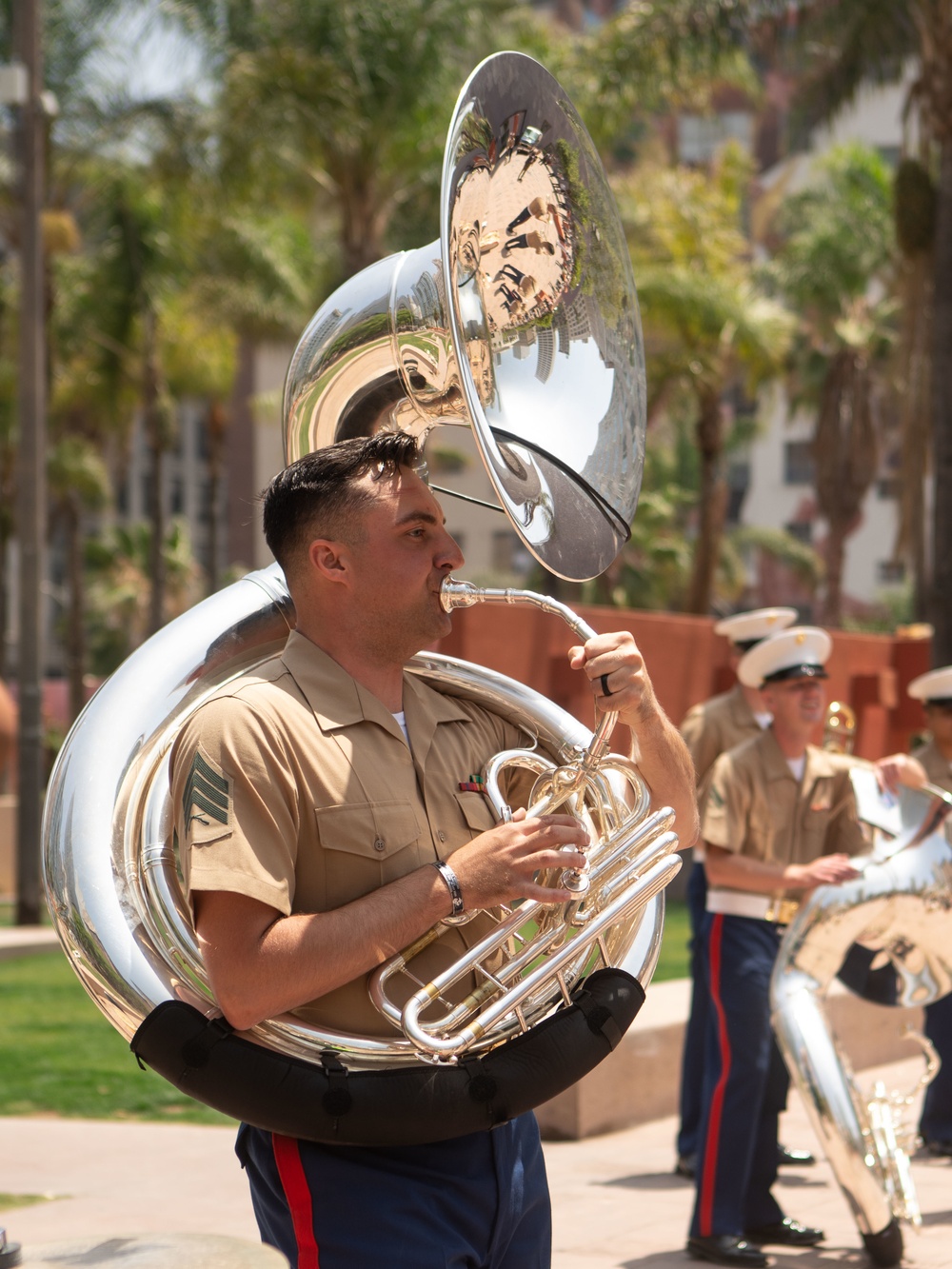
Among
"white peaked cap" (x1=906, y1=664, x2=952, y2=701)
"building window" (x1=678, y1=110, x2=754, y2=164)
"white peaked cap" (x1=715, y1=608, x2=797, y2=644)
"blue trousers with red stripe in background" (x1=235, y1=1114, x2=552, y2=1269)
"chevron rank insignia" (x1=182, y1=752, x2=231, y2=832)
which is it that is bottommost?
"blue trousers with red stripe in background" (x1=235, y1=1114, x2=552, y2=1269)

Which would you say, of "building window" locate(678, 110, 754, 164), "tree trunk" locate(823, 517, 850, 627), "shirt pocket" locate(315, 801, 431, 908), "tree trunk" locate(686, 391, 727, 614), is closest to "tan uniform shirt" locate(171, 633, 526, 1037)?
"shirt pocket" locate(315, 801, 431, 908)

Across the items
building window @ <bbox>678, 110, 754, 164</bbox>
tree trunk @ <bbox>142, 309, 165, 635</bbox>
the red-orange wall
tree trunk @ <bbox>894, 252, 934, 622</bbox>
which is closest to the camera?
the red-orange wall

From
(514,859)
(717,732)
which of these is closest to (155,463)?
(717,732)

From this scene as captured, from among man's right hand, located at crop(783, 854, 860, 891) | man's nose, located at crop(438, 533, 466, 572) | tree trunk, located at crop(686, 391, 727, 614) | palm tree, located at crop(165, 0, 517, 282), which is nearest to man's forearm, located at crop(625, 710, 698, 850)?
man's nose, located at crop(438, 533, 466, 572)

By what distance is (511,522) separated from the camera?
7.83 ft

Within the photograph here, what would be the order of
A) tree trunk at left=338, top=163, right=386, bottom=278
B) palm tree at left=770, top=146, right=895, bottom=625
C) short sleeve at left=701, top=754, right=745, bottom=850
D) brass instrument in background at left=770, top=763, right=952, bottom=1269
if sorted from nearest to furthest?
brass instrument in background at left=770, top=763, right=952, bottom=1269 → short sleeve at left=701, top=754, right=745, bottom=850 → tree trunk at left=338, top=163, right=386, bottom=278 → palm tree at left=770, top=146, right=895, bottom=625

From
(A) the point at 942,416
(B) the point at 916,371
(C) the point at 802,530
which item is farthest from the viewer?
(C) the point at 802,530

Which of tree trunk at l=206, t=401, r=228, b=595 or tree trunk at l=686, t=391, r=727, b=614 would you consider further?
tree trunk at l=206, t=401, r=228, b=595

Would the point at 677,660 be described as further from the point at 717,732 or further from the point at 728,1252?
the point at 728,1252

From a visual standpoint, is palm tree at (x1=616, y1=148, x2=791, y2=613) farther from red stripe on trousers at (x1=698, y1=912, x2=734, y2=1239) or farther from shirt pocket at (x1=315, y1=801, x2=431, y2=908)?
shirt pocket at (x1=315, y1=801, x2=431, y2=908)

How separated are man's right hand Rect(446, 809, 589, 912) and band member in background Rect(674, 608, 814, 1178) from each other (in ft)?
10.4

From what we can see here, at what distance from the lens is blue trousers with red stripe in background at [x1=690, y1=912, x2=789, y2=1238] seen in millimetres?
4840

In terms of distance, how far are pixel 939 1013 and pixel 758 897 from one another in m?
1.77

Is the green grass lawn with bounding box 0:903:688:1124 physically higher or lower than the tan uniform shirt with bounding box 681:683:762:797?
lower
